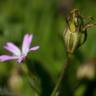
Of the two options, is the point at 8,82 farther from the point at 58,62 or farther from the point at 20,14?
the point at 20,14

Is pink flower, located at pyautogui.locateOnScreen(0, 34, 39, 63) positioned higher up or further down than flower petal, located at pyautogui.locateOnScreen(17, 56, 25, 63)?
higher up

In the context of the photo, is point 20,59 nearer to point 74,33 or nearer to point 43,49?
point 74,33

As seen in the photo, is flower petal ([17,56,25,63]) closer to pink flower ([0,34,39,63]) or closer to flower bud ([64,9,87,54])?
pink flower ([0,34,39,63])

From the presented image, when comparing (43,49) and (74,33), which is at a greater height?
(74,33)

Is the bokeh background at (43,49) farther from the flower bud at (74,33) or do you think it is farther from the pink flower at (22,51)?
the flower bud at (74,33)

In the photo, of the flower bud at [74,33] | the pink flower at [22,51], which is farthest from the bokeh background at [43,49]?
the flower bud at [74,33]

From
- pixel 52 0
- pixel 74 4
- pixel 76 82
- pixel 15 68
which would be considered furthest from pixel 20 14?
pixel 76 82

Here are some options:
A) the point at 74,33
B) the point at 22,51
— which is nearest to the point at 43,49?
the point at 22,51

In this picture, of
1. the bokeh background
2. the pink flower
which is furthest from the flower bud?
the bokeh background
